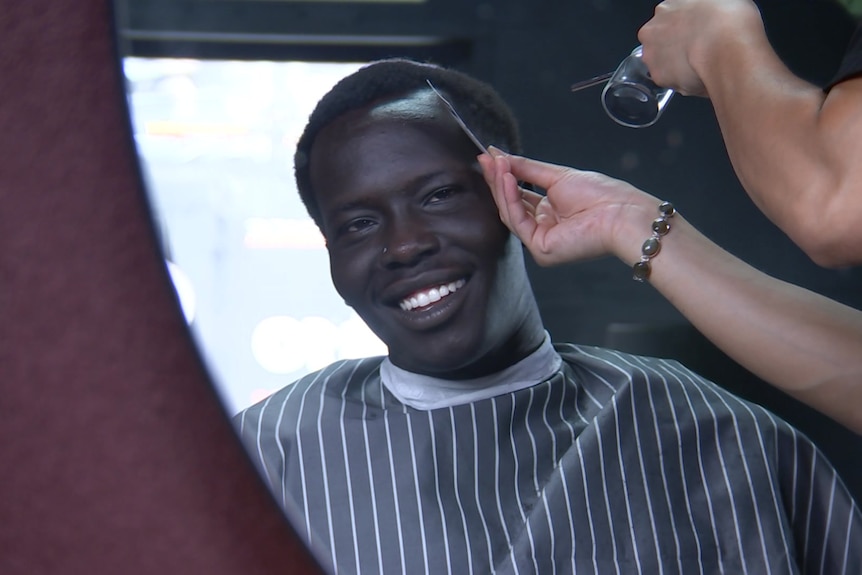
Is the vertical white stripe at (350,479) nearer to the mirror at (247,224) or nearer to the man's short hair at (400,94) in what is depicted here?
the mirror at (247,224)

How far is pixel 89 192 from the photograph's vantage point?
2.82ft

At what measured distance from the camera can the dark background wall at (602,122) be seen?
0.61 m

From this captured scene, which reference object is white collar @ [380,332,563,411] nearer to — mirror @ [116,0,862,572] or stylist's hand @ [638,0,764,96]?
mirror @ [116,0,862,572]

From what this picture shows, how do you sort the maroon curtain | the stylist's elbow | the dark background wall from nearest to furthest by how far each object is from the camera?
the stylist's elbow → the dark background wall → the maroon curtain

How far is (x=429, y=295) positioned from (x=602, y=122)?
7.7 inches

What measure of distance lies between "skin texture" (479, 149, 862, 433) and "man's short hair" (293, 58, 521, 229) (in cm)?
3

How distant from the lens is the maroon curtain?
2.73ft

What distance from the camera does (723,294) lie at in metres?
0.62

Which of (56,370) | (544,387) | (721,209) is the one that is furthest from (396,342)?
(56,370)

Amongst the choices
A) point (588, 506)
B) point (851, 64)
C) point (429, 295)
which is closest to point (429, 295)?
point (429, 295)

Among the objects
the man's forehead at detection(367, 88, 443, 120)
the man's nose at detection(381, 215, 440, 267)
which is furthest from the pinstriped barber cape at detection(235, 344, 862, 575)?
the man's forehead at detection(367, 88, 443, 120)

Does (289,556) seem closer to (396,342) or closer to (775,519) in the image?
(396,342)

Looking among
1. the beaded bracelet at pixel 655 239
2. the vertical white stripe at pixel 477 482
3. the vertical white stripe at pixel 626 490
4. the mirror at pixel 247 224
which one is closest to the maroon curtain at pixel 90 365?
the mirror at pixel 247 224

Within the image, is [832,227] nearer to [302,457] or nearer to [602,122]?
[602,122]
